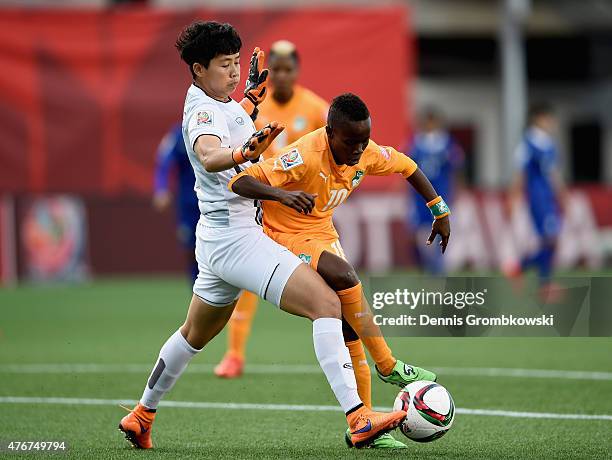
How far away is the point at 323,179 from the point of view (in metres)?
6.18

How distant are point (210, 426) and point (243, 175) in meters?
1.85

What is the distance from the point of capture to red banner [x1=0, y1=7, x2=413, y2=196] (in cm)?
2020

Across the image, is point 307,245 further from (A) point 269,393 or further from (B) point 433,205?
(A) point 269,393

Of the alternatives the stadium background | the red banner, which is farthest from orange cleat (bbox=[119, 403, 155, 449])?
the red banner

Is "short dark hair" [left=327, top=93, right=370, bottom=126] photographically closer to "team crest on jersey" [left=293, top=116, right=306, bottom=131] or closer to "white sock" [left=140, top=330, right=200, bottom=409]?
"white sock" [left=140, top=330, right=200, bottom=409]

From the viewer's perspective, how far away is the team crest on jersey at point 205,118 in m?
5.96

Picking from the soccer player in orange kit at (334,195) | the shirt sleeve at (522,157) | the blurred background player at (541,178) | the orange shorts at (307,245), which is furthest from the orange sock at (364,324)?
the shirt sleeve at (522,157)

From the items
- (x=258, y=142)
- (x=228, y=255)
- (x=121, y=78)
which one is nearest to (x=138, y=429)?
(x=228, y=255)

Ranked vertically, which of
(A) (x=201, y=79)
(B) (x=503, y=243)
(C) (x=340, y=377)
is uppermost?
(A) (x=201, y=79)

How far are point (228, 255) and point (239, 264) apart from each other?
0.29 ft

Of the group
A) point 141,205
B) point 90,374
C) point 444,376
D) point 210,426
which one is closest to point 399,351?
point 444,376

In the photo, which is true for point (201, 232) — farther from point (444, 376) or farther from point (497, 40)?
point (497, 40)

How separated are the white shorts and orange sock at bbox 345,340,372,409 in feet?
2.22

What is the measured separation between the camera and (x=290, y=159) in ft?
19.8
